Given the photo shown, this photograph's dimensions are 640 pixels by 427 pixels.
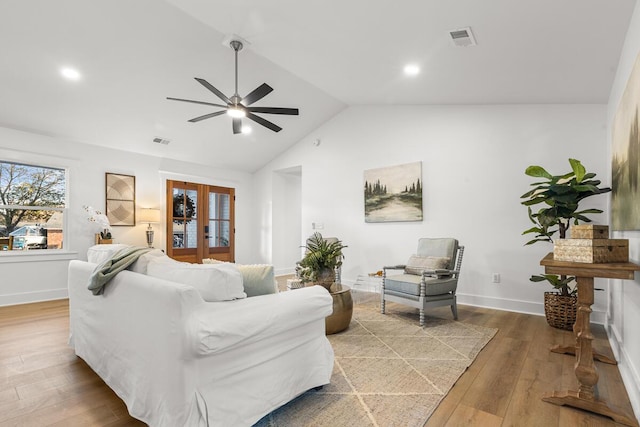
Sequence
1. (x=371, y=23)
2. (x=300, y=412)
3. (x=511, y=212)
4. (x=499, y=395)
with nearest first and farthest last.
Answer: (x=300, y=412) < (x=499, y=395) < (x=371, y=23) < (x=511, y=212)

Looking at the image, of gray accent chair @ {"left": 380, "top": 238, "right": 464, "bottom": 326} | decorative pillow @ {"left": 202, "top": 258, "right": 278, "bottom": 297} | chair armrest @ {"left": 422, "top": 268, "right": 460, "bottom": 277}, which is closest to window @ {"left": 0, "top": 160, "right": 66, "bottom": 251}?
decorative pillow @ {"left": 202, "top": 258, "right": 278, "bottom": 297}

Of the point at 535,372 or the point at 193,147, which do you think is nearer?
the point at 535,372

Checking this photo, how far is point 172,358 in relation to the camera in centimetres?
154

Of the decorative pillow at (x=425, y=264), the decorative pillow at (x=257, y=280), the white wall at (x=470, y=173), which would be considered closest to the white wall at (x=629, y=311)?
the white wall at (x=470, y=173)


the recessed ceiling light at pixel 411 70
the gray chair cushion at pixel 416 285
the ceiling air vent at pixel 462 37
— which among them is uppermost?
the recessed ceiling light at pixel 411 70

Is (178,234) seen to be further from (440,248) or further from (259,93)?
(440,248)

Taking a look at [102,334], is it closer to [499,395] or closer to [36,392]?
[36,392]

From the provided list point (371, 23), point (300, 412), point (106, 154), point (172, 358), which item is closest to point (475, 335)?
point (300, 412)

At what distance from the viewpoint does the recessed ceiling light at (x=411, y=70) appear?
142 inches

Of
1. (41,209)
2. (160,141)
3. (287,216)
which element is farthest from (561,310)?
(41,209)

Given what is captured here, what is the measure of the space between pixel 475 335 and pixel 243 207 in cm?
563

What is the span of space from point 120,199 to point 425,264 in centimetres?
501

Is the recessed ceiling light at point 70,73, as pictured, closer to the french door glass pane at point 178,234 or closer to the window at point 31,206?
the window at point 31,206

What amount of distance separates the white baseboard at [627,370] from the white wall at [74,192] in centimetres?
637
